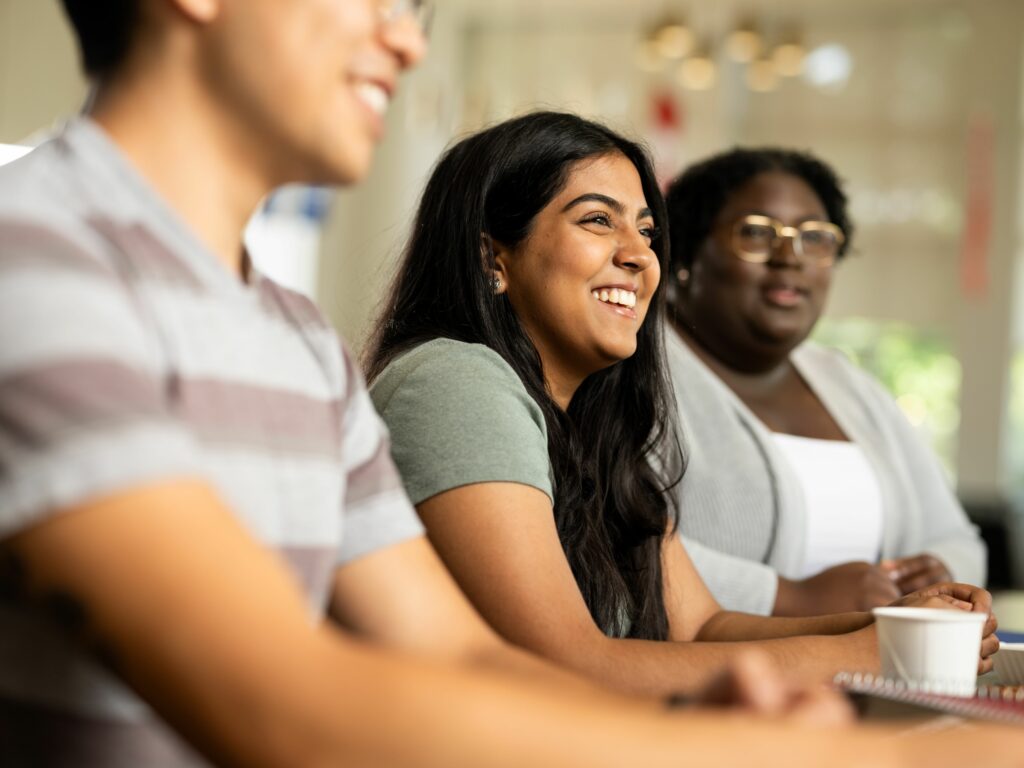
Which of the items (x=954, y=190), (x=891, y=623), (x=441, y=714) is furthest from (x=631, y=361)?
(x=954, y=190)

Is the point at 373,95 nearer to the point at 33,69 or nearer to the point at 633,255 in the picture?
the point at 633,255

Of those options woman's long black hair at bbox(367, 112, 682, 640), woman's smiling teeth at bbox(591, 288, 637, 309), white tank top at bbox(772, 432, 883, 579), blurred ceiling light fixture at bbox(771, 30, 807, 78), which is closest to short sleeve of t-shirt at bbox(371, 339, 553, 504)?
woman's long black hair at bbox(367, 112, 682, 640)

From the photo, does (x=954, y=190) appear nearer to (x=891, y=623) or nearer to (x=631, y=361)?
(x=631, y=361)

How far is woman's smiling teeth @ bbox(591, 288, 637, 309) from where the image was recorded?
1.70 meters

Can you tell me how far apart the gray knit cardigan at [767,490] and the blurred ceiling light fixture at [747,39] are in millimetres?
3327

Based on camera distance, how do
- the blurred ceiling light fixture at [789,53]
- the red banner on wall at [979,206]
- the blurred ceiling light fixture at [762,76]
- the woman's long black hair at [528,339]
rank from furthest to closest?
the red banner on wall at [979,206] < the blurred ceiling light fixture at [762,76] < the blurred ceiling light fixture at [789,53] < the woman's long black hair at [528,339]

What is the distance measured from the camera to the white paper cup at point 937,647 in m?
1.09

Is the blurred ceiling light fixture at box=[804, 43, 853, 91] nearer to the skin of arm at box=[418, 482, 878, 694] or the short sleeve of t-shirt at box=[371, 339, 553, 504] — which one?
the short sleeve of t-shirt at box=[371, 339, 553, 504]

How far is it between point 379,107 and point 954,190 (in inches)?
241

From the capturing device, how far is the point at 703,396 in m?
2.41

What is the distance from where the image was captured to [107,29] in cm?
81

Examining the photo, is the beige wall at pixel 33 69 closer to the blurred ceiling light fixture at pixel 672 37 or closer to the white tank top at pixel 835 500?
the blurred ceiling light fixture at pixel 672 37

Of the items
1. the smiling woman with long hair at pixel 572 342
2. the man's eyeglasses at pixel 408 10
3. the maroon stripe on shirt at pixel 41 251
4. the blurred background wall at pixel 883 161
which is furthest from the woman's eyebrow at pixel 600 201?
the blurred background wall at pixel 883 161

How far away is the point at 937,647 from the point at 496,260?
824mm
